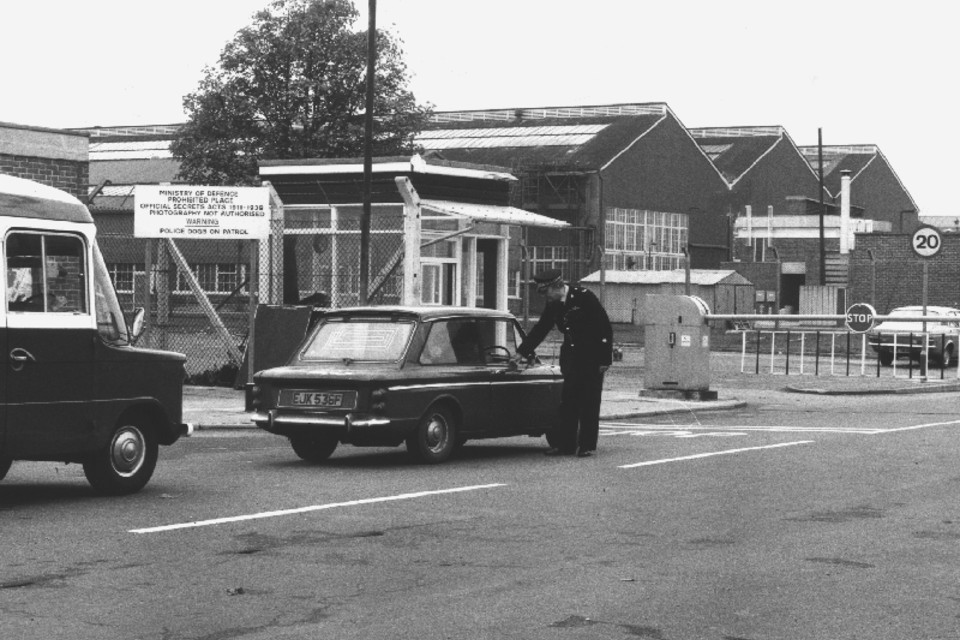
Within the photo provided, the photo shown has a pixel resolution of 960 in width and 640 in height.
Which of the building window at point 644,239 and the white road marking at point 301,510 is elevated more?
the building window at point 644,239

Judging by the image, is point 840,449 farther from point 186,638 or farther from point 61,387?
Answer: point 186,638

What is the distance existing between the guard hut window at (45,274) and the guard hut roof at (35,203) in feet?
0.50

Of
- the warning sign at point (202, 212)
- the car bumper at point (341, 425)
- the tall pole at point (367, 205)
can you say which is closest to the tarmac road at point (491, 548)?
the car bumper at point (341, 425)

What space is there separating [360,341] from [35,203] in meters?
4.14

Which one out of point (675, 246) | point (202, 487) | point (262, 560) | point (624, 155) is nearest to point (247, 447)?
point (202, 487)

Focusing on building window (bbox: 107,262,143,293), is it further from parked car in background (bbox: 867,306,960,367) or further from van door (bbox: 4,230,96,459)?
parked car in background (bbox: 867,306,960,367)

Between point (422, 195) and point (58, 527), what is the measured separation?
18526 millimetres

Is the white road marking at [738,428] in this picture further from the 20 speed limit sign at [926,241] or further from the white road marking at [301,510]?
the 20 speed limit sign at [926,241]

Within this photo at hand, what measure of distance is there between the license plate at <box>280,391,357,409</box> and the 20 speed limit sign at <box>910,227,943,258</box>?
873 inches

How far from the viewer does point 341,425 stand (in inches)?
567

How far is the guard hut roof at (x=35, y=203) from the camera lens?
1155cm

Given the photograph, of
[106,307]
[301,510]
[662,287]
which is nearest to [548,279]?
[106,307]

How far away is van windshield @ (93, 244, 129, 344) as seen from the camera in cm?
1231

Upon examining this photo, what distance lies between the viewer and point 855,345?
52656mm
